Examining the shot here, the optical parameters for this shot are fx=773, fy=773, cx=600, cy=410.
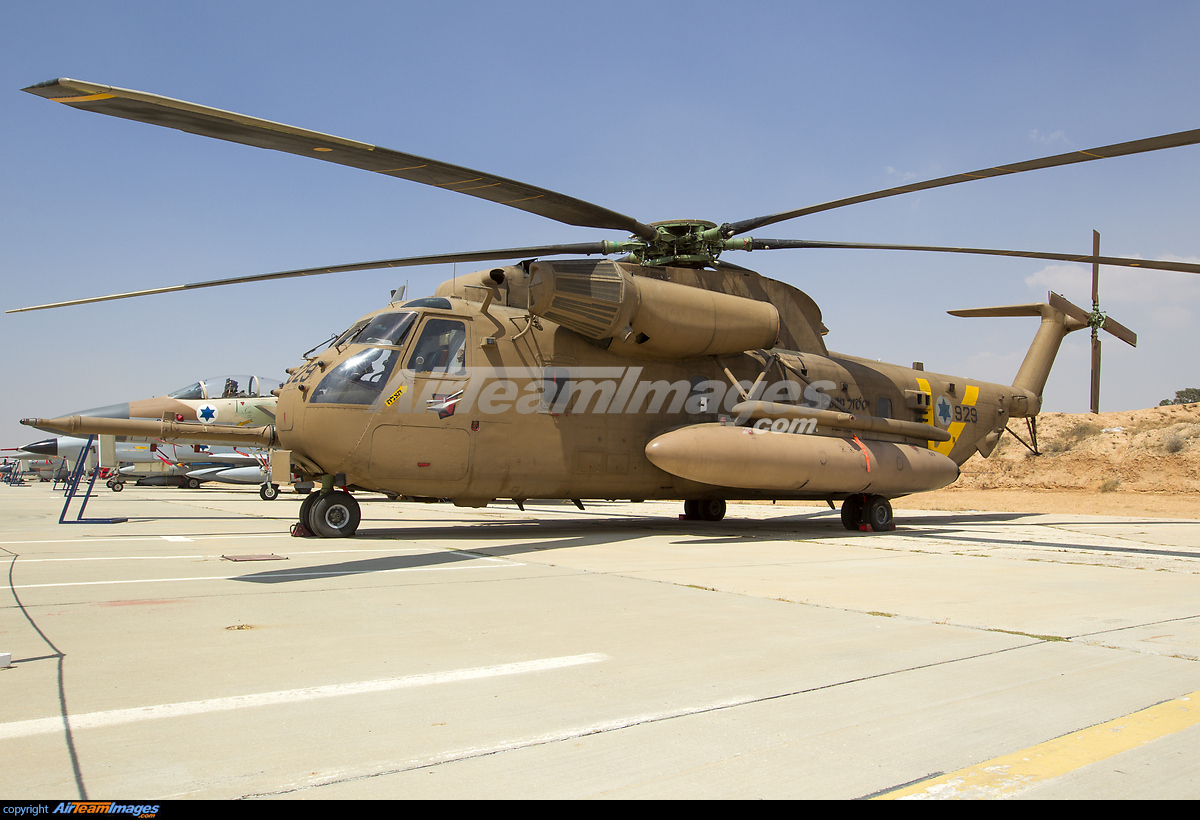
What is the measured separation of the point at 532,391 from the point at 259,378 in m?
15.6

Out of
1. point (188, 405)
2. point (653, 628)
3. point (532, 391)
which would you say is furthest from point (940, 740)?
point (188, 405)

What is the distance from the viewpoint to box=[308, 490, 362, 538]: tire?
1039 cm

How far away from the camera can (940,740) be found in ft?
9.25

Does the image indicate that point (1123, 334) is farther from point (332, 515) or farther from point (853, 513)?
point (332, 515)

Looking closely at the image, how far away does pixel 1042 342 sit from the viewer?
1738 cm

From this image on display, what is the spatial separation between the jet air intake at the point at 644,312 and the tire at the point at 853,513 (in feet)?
10.8

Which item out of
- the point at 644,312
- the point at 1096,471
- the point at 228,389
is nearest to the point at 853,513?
the point at 644,312

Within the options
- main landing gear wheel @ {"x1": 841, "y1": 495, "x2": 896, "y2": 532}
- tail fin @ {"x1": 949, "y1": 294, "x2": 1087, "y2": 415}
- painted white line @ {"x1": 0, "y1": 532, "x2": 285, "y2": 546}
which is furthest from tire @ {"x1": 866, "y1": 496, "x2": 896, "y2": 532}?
painted white line @ {"x1": 0, "y1": 532, "x2": 285, "y2": 546}

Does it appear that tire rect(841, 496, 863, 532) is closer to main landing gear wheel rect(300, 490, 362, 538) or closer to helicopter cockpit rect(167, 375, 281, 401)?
main landing gear wheel rect(300, 490, 362, 538)

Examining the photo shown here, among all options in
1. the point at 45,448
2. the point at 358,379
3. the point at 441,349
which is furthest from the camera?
the point at 45,448

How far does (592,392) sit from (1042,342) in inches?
457

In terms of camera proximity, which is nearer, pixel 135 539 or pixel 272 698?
pixel 272 698

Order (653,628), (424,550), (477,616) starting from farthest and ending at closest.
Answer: (424,550) < (477,616) < (653,628)
